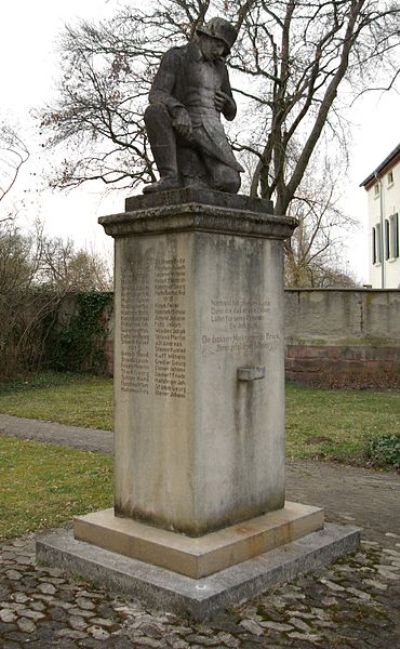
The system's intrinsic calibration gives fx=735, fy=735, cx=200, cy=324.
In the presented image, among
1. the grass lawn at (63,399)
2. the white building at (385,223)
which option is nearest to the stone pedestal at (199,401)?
the grass lawn at (63,399)

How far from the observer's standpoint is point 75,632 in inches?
159

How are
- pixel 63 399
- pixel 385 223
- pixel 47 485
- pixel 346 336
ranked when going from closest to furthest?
pixel 47 485, pixel 63 399, pixel 346 336, pixel 385 223

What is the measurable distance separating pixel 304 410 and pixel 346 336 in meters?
3.43

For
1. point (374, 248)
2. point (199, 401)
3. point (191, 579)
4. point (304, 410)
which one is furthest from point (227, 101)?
point (374, 248)

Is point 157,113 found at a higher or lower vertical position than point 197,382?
higher

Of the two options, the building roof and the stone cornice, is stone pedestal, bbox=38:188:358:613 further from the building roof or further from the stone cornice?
the building roof

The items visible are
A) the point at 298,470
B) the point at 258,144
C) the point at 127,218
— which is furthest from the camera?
the point at 258,144

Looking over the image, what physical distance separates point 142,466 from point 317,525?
1421 mm

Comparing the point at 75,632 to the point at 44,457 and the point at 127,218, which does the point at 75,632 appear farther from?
the point at 44,457

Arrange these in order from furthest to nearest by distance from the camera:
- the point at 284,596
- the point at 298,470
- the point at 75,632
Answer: the point at 298,470, the point at 284,596, the point at 75,632

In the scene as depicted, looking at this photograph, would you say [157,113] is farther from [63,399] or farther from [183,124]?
[63,399]

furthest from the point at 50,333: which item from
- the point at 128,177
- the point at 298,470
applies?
the point at 298,470

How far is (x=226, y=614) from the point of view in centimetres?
422

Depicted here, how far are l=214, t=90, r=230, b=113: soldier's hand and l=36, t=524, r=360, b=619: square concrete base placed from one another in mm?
3248
